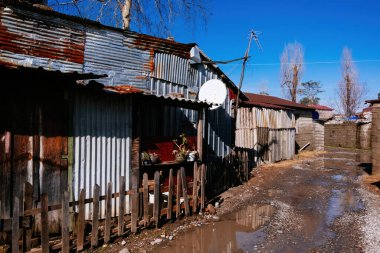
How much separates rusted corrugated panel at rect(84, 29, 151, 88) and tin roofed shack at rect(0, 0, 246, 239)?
0.09ft

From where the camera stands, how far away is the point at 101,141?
6.50 meters

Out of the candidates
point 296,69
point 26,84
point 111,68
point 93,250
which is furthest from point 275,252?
point 296,69

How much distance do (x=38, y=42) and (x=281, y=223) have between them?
7.23m

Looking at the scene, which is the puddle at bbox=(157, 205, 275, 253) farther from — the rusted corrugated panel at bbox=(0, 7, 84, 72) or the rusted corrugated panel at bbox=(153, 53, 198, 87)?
the rusted corrugated panel at bbox=(0, 7, 84, 72)

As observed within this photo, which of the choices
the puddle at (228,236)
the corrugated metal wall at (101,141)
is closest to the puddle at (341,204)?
the puddle at (228,236)

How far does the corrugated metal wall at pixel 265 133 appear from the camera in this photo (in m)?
14.6

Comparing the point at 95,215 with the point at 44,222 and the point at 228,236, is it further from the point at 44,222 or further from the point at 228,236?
the point at 228,236

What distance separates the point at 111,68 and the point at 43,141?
336cm

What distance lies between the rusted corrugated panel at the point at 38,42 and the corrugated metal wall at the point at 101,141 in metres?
1.80

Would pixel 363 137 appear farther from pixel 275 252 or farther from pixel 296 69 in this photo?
pixel 275 252

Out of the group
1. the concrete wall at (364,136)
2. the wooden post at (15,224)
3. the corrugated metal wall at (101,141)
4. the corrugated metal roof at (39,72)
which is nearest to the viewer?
the wooden post at (15,224)

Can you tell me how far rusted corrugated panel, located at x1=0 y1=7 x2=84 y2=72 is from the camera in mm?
6633

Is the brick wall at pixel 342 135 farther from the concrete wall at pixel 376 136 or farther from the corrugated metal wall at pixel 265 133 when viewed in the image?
the concrete wall at pixel 376 136

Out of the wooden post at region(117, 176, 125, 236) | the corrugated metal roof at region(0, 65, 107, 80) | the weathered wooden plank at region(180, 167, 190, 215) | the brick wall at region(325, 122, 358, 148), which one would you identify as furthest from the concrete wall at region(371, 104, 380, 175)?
the brick wall at region(325, 122, 358, 148)
